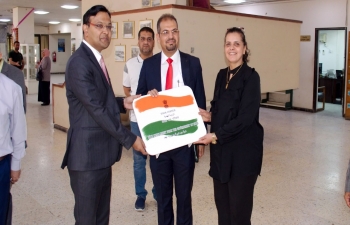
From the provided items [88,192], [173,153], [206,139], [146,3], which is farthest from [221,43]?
[88,192]

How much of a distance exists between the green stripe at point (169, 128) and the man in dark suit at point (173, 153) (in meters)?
0.18

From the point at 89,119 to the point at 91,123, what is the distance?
0.03m

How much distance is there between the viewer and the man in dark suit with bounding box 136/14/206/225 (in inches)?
111

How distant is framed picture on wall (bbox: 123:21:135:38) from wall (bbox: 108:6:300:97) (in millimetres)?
62

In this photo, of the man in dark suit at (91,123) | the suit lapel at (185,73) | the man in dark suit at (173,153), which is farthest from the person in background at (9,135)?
the suit lapel at (185,73)

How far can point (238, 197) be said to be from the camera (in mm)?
2516

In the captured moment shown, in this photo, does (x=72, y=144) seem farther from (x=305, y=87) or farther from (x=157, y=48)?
(x=305, y=87)

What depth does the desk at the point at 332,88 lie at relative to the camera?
12160mm

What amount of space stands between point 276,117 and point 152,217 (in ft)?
21.9

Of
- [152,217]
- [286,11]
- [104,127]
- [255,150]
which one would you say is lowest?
[152,217]

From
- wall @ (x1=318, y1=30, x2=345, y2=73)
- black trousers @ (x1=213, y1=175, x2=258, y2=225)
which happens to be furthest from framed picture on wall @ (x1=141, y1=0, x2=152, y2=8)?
wall @ (x1=318, y1=30, x2=345, y2=73)

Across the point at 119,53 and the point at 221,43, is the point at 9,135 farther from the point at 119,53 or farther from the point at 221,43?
the point at 221,43

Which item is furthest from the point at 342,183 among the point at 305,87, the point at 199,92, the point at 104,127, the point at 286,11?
the point at 286,11

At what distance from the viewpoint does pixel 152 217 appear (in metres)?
3.74
